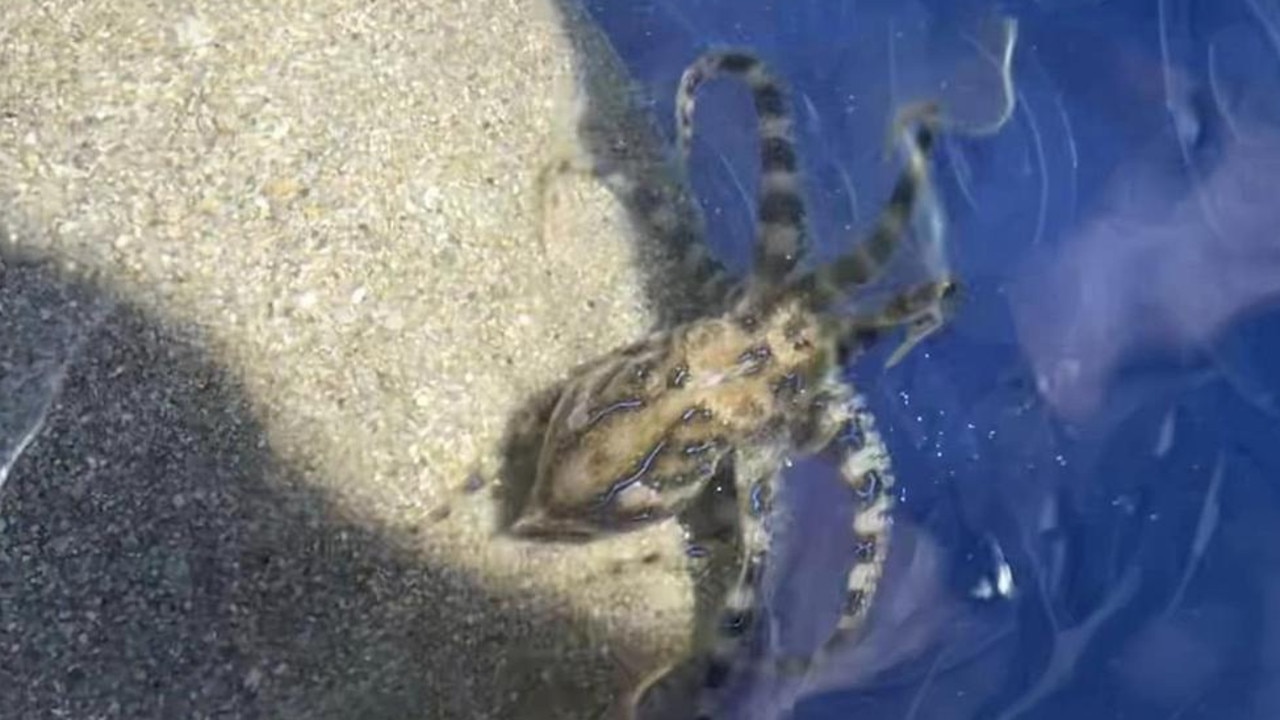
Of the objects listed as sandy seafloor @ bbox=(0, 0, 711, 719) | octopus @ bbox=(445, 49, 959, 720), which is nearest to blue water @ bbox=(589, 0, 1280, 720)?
octopus @ bbox=(445, 49, 959, 720)

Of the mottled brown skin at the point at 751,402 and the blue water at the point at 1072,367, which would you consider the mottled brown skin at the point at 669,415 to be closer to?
the mottled brown skin at the point at 751,402

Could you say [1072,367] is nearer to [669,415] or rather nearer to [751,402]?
[751,402]

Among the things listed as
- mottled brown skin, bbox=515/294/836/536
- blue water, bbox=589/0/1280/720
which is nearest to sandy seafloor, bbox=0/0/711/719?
mottled brown skin, bbox=515/294/836/536

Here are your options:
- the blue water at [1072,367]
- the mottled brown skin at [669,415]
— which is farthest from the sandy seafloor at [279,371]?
the blue water at [1072,367]

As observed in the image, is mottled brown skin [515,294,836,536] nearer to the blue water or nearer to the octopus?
the octopus

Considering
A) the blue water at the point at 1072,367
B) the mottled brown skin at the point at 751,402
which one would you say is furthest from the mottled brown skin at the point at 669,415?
the blue water at the point at 1072,367

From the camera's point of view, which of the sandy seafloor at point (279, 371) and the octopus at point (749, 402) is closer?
the sandy seafloor at point (279, 371)

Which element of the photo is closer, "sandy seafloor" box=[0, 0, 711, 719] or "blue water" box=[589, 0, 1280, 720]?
"sandy seafloor" box=[0, 0, 711, 719]
